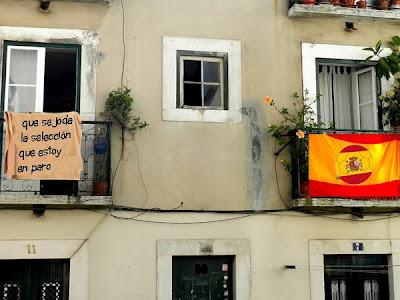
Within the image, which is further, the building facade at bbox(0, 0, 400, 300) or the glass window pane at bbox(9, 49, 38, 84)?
the glass window pane at bbox(9, 49, 38, 84)

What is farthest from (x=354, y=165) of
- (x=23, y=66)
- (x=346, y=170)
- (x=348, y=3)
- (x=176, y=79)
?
(x=23, y=66)

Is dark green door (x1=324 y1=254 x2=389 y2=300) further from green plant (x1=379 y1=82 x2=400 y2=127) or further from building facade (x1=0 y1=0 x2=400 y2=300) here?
green plant (x1=379 y1=82 x2=400 y2=127)

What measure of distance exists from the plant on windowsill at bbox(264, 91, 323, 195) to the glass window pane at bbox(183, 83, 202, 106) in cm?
106

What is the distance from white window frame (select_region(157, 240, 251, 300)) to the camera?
9.42 m

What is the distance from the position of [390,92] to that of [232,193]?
3129 mm

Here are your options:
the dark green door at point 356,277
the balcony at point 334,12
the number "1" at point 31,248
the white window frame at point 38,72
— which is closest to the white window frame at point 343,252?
the dark green door at point 356,277

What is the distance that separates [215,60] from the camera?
33.7 feet

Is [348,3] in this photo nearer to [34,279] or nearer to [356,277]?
[356,277]

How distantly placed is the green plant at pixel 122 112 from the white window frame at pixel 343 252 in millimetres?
3251

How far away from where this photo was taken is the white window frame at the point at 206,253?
9422 mm

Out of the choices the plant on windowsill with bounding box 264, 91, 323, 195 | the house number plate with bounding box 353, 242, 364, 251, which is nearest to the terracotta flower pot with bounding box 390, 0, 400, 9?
the plant on windowsill with bounding box 264, 91, 323, 195

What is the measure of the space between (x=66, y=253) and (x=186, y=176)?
2097mm

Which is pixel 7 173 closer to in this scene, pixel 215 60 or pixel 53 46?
pixel 53 46

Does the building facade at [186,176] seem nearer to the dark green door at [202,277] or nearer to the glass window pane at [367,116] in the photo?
the dark green door at [202,277]
